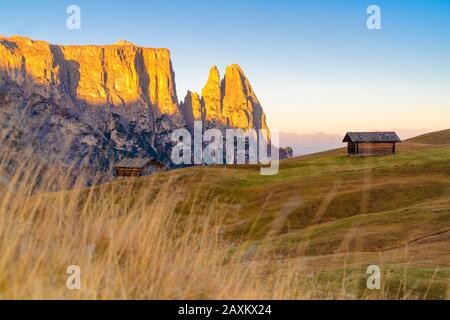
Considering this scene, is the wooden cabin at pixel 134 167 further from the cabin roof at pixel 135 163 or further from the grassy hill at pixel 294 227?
the grassy hill at pixel 294 227

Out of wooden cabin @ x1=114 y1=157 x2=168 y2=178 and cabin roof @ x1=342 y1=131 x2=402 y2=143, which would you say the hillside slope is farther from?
wooden cabin @ x1=114 y1=157 x2=168 y2=178

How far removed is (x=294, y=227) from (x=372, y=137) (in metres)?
43.4

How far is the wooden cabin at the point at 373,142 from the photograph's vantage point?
247 ft

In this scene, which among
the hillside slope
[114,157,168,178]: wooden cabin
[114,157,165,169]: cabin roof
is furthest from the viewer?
[114,157,168,178]: wooden cabin

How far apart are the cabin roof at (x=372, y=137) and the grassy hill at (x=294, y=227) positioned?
12.7 feet

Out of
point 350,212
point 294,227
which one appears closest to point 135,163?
point 350,212

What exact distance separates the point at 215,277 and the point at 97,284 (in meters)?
1.57

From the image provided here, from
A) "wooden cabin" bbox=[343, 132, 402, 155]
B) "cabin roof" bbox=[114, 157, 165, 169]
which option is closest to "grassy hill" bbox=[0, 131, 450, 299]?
"wooden cabin" bbox=[343, 132, 402, 155]

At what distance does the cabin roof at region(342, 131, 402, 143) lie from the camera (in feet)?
247

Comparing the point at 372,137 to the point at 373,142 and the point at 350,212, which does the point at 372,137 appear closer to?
the point at 373,142

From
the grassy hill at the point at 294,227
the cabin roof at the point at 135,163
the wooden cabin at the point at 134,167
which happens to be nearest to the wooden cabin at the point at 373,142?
the grassy hill at the point at 294,227

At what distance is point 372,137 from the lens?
76312 millimetres
